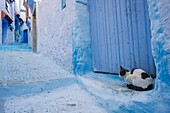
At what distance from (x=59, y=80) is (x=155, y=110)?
1896 millimetres

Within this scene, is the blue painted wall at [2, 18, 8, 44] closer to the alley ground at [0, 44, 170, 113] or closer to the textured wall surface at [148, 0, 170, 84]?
the alley ground at [0, 44, 170, 113]

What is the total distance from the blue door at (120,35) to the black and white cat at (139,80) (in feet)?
0.69

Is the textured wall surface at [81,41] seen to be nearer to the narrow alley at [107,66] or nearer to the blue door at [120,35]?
the narrow alley at [107,66]

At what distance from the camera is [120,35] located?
8.24 feet

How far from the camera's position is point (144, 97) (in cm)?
155

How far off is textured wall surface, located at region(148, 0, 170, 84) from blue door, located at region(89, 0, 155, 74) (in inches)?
18.4

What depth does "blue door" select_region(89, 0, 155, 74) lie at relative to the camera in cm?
204

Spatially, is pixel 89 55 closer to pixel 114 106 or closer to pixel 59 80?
pixel 59 80

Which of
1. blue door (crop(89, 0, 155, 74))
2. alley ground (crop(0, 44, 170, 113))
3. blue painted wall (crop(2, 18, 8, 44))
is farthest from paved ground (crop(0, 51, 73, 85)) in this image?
blue painted wall (crop(2, 18, 8, 44))

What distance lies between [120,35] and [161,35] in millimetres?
1118

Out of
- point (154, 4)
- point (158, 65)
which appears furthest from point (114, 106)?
point (154, 4)

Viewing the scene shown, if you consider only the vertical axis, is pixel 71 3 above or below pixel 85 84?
above

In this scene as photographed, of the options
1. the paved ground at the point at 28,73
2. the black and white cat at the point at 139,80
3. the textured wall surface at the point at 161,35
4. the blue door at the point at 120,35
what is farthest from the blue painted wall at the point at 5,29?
the textured wall surface at the point at 161,35

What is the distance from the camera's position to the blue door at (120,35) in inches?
80.1
